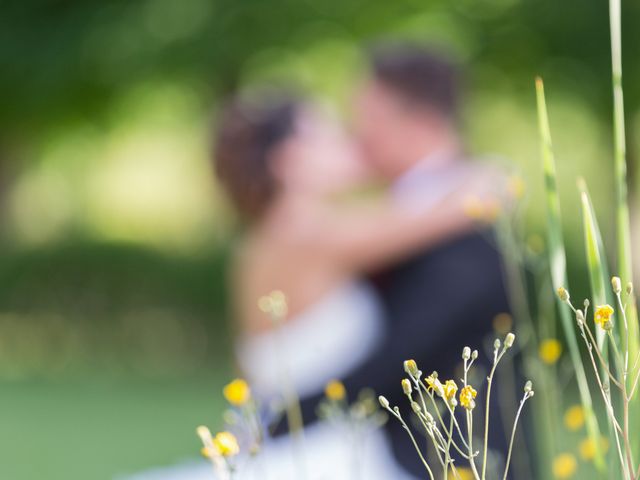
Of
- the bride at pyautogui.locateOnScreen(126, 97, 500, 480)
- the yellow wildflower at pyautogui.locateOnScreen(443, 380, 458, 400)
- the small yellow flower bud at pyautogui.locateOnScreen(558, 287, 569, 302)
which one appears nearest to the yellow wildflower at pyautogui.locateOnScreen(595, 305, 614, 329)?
the small yellow flower bud at pyautogui.locateOnScreen(558, 287, 569, 302)

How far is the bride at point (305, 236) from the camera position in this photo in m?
3.18

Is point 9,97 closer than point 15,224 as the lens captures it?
Yes

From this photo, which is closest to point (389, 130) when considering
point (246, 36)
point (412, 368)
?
point (412, 368)

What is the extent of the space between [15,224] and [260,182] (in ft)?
34.4

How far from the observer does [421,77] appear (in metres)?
3.10

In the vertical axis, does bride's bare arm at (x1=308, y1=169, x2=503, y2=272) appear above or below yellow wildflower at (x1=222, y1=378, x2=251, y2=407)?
above

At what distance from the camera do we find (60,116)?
12055 mm

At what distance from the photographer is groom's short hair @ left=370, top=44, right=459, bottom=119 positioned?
3.09 meters

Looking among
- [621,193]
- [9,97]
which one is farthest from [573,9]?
[621,193]

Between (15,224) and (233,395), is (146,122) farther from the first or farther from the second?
(233,395)

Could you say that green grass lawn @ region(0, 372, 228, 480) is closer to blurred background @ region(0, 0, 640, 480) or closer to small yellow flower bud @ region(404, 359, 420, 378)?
blurred background @ region(0, 0, 640, 480)

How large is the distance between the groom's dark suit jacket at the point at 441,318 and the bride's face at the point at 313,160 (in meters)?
0.64

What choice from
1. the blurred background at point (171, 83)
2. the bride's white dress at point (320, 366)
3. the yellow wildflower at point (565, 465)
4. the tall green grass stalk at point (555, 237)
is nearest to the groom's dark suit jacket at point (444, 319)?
the bride's white dress at point (320, 366)

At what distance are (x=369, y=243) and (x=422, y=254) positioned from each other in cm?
31
